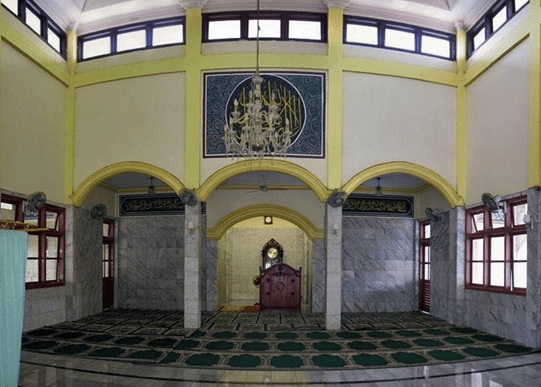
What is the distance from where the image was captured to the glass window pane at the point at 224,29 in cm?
895

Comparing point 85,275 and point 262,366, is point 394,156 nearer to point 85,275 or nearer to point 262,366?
point 262,366

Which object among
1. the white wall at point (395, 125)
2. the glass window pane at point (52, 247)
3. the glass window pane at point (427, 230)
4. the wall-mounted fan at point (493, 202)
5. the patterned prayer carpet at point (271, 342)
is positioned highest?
the white wall at point (395, 125)

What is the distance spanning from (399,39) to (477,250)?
13.7 feet

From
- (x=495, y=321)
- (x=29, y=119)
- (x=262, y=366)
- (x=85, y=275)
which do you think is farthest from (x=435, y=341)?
(x=29, y=119)

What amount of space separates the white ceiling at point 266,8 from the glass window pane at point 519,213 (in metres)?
3.56

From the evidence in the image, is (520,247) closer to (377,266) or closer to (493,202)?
(493,202)

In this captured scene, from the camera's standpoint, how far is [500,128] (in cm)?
812

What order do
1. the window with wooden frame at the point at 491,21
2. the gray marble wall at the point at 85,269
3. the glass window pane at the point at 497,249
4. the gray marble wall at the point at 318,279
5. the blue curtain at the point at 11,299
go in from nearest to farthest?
1. the blue curtain at the point at 11,299
2. the window with wooden frame at the point at 491,21
3. the glass window pane at the point at 497,249
4. the gray marble wall at the point at 85,269
5. the gray marble wall at the point at 318,279

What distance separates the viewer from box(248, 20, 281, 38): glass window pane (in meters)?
8.88

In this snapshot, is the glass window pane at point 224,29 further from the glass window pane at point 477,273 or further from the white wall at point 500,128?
the glass window pane at point 477,273

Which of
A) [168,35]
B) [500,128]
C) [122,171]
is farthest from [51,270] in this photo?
[500,128]

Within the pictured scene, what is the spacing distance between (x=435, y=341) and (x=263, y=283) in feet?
14.6

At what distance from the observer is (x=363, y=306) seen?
36.7ft

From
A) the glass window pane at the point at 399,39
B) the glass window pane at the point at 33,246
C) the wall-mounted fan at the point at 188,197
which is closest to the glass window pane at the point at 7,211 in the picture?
the glass window pane at the point at 33,246
